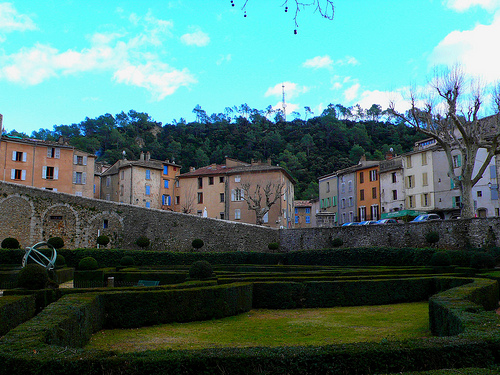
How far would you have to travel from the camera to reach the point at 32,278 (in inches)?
470

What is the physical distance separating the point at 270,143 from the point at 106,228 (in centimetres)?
5084

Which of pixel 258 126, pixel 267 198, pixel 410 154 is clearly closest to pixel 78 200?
pixel 267 198

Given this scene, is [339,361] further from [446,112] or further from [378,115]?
[378,115]

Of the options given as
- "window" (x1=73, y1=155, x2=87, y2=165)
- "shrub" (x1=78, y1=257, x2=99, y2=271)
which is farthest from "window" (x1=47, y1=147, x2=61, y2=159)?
"shrub" (x1=78, y1=257, x2=99, y2=271)

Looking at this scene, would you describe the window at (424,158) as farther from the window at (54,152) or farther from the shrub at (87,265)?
the window at (54,152)

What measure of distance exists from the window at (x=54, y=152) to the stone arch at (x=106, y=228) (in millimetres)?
14775

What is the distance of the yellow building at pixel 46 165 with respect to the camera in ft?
142

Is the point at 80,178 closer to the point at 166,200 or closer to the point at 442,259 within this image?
the point at 166,200

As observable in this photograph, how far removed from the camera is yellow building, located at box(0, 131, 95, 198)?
43250 mm

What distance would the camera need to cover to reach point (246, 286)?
45.4 feet

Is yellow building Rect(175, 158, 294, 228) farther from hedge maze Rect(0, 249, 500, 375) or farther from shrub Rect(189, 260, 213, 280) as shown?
shrub Rect(189, 260, 213, 280)

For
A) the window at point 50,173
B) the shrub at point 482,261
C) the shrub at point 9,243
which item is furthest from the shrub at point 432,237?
the window at point 50,173

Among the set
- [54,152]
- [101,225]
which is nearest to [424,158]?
[101,225]

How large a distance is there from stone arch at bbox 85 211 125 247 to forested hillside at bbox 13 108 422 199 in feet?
A: 126
